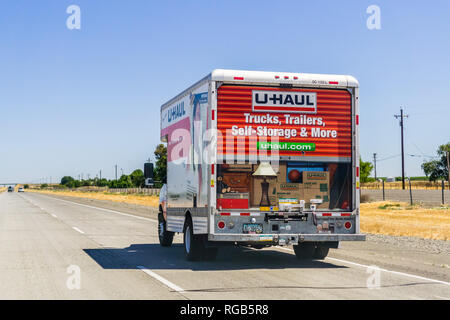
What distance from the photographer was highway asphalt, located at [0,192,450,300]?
901 cm

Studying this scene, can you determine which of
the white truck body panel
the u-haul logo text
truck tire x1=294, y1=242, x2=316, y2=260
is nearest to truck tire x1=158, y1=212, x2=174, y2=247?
the white truck body panel

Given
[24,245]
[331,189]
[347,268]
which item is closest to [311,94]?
[331,189]

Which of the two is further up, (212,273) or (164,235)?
(164,235)

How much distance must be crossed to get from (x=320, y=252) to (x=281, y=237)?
2.11 m

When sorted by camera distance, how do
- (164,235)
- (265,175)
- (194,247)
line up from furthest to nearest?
1. (164,235)
2. (194,247)
3. (265,175)

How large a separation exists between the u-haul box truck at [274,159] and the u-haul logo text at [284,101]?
19 millimetres

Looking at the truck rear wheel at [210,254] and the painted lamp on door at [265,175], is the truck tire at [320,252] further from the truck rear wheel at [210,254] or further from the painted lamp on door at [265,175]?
the truck rear wheel at [210,254]

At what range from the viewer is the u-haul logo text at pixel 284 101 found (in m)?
12.0

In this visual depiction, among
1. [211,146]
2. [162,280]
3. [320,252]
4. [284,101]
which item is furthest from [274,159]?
[162,280]

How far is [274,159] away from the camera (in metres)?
12.1

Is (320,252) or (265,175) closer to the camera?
(265,175)

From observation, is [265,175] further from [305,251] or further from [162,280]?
[162,280]
